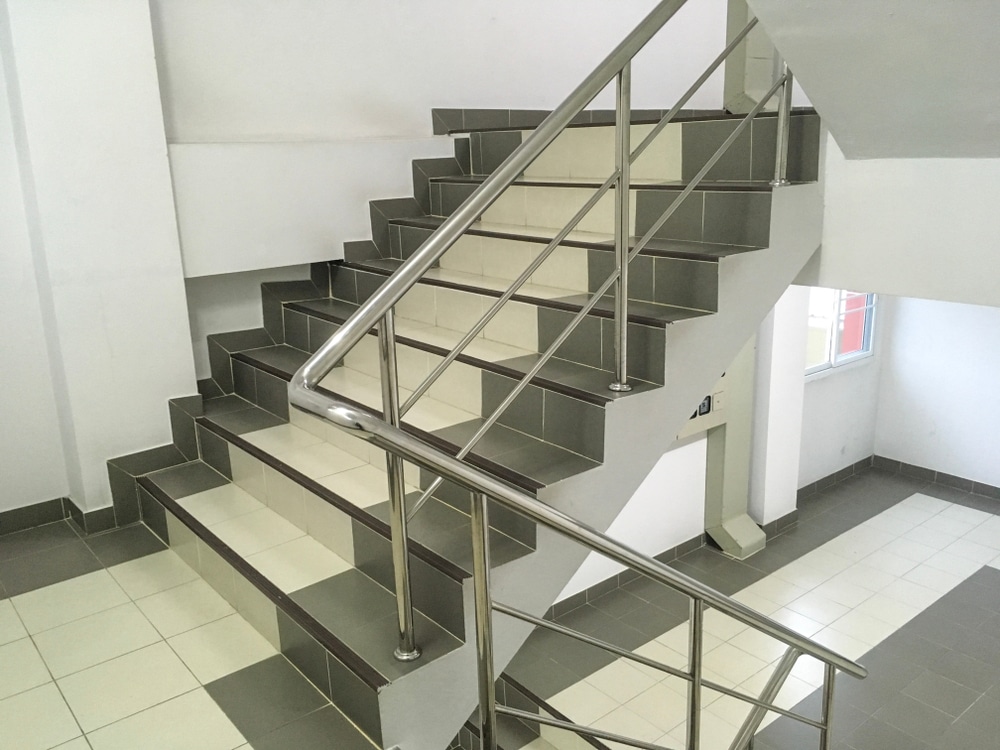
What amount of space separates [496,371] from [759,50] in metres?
1.87

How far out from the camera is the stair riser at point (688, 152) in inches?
107

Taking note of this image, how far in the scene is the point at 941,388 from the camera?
26.0 ft

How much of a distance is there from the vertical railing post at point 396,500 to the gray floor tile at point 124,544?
166 cm

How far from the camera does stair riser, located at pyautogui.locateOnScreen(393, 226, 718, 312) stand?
2625mm

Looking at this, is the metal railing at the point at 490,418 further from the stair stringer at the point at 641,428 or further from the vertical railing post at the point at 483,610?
the stair stringer at the point at 641,428

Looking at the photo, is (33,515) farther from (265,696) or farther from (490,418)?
(490,418)

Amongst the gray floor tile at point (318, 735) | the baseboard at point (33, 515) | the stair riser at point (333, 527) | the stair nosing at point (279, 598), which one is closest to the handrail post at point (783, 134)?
the stair riser at point (333, 527)

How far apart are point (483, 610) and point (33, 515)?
2.87 m

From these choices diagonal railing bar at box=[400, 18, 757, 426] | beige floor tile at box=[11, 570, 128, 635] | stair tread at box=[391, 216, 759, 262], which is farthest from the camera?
beige floor tile at box=[11, 570, 128, 635]

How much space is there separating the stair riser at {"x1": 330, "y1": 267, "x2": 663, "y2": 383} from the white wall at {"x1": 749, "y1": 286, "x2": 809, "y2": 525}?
3749 mm

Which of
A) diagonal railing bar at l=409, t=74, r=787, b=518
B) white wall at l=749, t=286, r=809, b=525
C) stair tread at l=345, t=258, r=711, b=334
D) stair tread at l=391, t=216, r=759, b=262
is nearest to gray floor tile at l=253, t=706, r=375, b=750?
diagonal railing bar at l=409, t=74, r=787, b=518

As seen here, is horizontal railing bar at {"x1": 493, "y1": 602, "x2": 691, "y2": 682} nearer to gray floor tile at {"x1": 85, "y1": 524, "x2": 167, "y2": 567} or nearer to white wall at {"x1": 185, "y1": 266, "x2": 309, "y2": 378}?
gray floor tile at {"x1": 85, "y1": 524, "x2": 167, "y2": 567}

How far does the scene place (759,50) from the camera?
3359 millimetres

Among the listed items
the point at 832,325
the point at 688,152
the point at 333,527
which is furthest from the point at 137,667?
the point at 832,325
